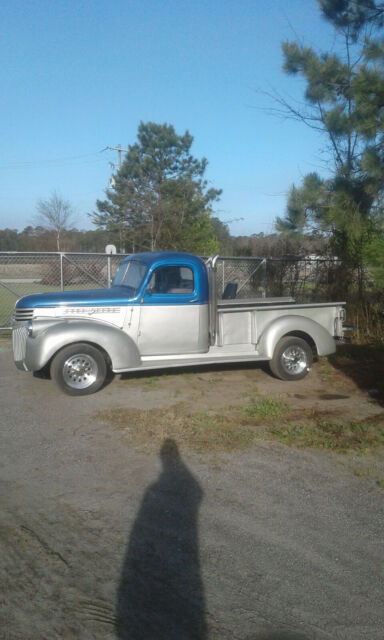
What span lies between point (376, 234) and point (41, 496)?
798cm

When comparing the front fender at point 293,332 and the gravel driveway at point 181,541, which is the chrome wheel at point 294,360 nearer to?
the front fender at point 293,332

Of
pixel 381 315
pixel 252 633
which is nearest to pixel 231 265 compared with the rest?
pixel 381 315

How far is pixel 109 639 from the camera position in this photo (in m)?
2.60

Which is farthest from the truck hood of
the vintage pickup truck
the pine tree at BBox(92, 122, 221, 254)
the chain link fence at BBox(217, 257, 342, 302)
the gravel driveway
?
the pine tree at BBox(92, 122, 221, 254)

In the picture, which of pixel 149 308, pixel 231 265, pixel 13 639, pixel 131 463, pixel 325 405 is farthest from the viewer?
pixel 231 265

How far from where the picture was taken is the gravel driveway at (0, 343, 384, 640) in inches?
108

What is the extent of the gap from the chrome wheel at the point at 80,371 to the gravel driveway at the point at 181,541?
1.28 m

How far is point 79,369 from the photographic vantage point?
23.3ft

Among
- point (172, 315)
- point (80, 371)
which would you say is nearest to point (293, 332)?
point (172, 315)

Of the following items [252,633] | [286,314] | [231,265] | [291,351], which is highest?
[231,265]

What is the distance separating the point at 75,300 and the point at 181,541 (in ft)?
14.9

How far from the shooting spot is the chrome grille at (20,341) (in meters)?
7.17

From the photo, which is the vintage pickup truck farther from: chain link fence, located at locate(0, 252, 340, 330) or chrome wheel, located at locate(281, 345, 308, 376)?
chain link fence, located at locate(0, 252, 340, 330)

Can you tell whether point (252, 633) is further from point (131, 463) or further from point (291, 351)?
point (291, 351)
